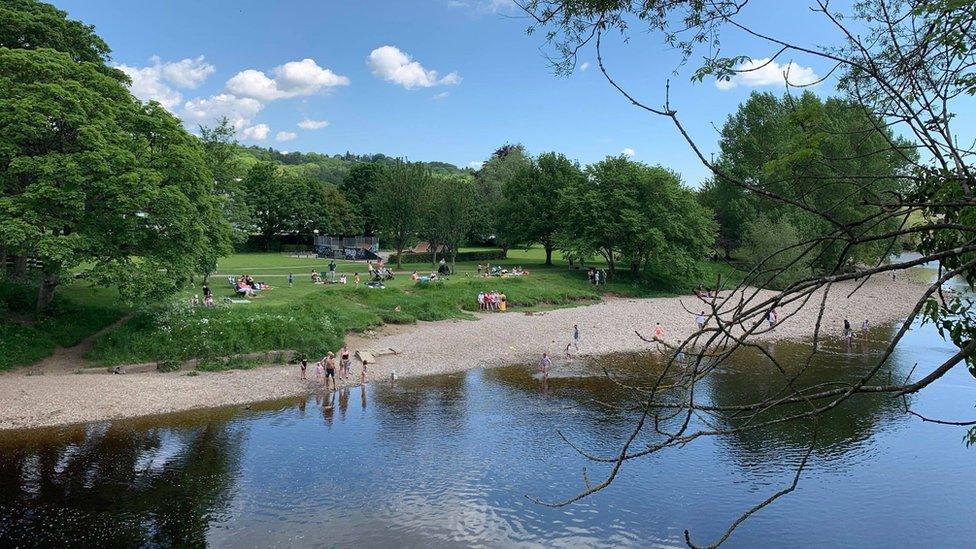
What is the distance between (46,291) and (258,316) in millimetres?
8372

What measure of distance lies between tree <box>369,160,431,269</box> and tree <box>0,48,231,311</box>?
29926 millimetres

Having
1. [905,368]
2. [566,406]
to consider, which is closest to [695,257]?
[905,368]

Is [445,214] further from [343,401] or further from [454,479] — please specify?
[454,479]

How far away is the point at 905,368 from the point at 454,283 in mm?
27354

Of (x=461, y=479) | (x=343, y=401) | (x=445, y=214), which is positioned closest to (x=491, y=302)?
(x=445, y=214)

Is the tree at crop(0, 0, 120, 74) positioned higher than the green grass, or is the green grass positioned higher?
the tree at crop(0, 0, 120, 74)

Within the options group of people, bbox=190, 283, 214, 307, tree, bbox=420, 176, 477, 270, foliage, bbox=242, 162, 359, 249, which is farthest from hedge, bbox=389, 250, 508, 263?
group of people, bbox=190, 283, 214, 307

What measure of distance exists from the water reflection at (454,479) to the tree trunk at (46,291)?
29.3ft

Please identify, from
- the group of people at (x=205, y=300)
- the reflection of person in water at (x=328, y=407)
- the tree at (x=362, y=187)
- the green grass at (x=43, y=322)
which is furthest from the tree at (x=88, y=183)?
the tree at (x=362, y=187)

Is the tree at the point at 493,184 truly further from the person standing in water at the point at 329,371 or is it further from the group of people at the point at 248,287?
the person standing in water at the point at 329,371

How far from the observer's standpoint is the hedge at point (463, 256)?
66.1 meters

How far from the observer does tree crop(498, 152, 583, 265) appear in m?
63.4

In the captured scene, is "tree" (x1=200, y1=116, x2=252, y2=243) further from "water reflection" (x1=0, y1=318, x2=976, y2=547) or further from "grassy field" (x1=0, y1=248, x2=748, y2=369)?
"water reflection" (x1=0, y1=318, x2=976, y2=547)

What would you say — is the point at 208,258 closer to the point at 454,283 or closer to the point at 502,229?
the point at 454,283
